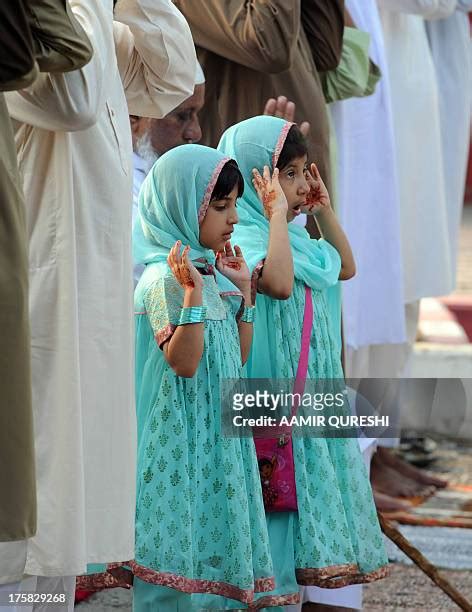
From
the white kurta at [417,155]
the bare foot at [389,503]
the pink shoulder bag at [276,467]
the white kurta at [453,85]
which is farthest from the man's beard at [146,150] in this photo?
the white kurta at [453,85]

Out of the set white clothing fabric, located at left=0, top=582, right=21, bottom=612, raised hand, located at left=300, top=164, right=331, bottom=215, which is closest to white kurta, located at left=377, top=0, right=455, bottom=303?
raised hand, located at left=300, top=164, right=331, bottom=215

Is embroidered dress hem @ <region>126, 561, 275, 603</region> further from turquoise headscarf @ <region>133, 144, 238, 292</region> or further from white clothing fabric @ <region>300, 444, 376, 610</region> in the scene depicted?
white clothing fabric @ <region>300, 444, 376, 610</region>

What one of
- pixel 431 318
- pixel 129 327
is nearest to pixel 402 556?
pixel 129 327

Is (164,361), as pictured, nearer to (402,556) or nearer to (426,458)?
(402,556)

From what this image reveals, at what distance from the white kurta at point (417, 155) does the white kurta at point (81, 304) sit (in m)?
3.64

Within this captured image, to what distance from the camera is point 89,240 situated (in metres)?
3.22

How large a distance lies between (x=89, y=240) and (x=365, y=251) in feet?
10.2

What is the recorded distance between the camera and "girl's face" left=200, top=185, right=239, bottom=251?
3.72m

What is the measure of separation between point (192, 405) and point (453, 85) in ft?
14.2

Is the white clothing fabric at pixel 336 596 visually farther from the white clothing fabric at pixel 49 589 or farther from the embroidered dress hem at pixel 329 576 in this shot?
the white clothing fabric at pixel 49 589

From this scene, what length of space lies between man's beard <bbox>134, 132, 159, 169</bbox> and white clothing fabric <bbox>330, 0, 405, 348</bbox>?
62.7 inches

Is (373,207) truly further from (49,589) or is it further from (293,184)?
(49,589)

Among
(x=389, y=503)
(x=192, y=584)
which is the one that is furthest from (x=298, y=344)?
(x=389, y=503)

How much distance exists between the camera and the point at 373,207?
6.25m
